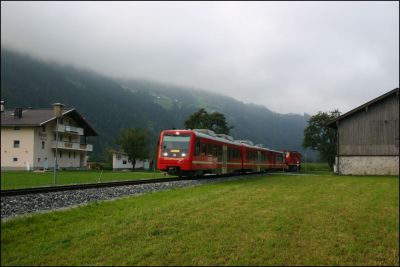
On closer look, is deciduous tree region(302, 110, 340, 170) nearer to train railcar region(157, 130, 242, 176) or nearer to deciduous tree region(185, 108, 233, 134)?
train railcar region(157, 130, 242, 176)

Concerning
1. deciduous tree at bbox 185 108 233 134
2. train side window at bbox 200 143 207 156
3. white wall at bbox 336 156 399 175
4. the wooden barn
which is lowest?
white wall at bbox 336 156 399 175

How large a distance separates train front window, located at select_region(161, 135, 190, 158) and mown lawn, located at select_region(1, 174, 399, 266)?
14.3 m

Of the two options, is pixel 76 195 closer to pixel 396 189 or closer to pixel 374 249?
pixel 374 249

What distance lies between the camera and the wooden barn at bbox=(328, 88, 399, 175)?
314cm

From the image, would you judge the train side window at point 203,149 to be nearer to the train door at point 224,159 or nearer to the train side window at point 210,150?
the train side window at point 210,150

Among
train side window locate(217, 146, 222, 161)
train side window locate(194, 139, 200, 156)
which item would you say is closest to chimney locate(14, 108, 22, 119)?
train side window locate(194, 139, 200, 156)

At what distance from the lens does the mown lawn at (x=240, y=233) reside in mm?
4125

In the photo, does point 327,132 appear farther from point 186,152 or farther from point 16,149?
point 186,152

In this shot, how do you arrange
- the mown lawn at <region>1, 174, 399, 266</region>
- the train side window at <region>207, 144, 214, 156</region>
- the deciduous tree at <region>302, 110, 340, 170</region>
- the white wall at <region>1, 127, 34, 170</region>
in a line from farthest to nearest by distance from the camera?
the train side window at <region>207, 144, 214, 156</region> < the deciduous tree at <region>302, 110, 340, 170</region> < the white wall at <region>1, 127, 34, 170</region> < the mown lawn at <region>1, 174, 399, 266</region>

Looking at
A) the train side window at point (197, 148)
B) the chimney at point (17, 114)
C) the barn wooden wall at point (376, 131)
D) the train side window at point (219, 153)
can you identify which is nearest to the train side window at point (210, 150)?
the train side window at point (219, 153)

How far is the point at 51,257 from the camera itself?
5582mm

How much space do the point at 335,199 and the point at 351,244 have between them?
554 mm

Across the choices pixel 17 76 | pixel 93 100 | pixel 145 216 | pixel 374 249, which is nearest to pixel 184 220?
pixel 145 216

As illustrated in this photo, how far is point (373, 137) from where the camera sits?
3.48 m
